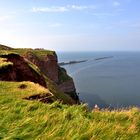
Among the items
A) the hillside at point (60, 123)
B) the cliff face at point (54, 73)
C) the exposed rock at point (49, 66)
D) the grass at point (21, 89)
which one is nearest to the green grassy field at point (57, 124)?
the hillside at point (60, 123)

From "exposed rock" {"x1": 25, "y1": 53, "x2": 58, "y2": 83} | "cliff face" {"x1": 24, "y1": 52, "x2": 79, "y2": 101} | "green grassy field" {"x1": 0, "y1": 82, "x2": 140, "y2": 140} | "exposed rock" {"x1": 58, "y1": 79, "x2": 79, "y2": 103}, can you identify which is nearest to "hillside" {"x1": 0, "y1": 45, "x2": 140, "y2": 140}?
"green grassy field" {"x1": 0, "y1": 82, "x2": 140, "y2": 140}

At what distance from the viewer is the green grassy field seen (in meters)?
7.27

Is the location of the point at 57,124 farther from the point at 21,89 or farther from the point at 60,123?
the point at 21,89

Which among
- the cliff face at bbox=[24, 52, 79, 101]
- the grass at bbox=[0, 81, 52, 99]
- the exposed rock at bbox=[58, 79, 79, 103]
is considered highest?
the grass at bbox=[0, 81, 52, 99]

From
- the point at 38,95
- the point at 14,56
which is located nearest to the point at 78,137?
the point at 38,95

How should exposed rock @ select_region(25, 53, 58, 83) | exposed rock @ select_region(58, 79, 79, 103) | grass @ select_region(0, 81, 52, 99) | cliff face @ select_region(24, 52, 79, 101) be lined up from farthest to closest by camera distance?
1. exposed rock @ select_region(58, 79, 79, 103)
2. cliff face @ select_region(24, 52, 79, 101)
3. exposed rock @ select_region(25, 53, 58, 83)
4. grass @ select_region(0, 81, 52, 99)

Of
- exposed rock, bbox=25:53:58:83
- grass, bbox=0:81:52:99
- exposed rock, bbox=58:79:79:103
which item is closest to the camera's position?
grass, bbox=0:81:52:99

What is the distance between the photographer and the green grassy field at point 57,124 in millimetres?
7269

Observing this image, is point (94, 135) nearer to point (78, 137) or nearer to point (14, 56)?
point (78, 137)

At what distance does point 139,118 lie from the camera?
431 inches

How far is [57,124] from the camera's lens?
8.22 metres

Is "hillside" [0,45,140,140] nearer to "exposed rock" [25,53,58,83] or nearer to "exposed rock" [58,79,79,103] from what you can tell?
"exposed rock" [25,53,58,83]

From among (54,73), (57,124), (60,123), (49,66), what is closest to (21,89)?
(60,123)

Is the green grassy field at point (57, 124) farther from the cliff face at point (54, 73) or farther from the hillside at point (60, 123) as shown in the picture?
the cliff face at point (54, 73)
